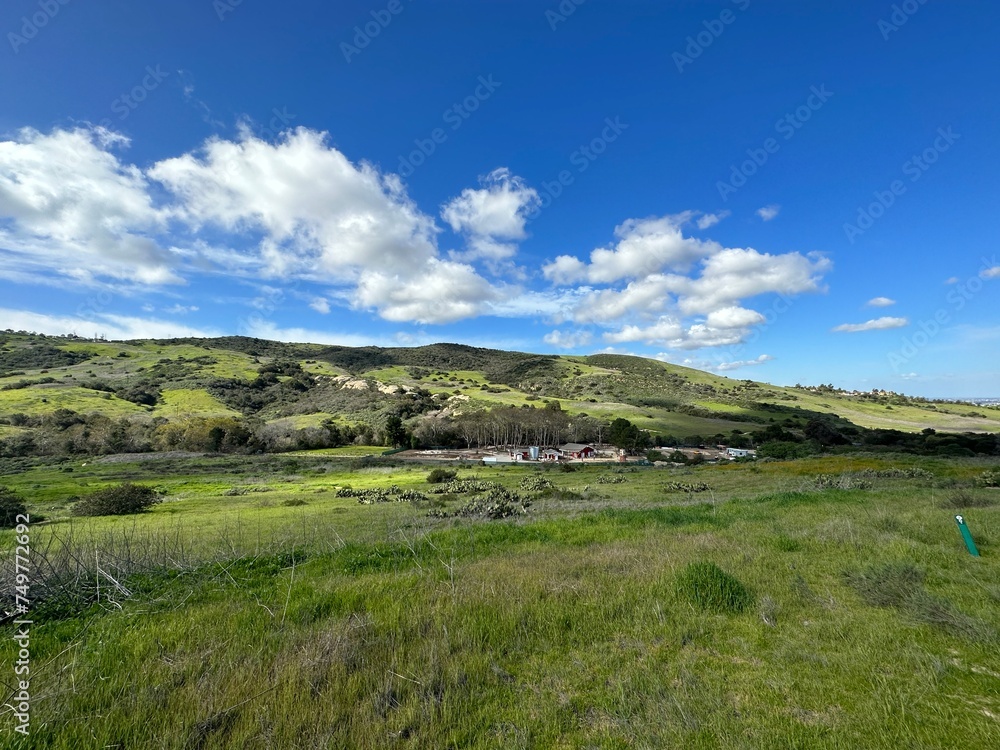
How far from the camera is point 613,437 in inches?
3130

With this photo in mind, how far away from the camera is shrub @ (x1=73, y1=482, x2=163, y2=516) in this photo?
25859 mm

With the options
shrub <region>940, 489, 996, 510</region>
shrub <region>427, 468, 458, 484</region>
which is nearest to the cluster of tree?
shrub <region>940, 489, 996, 510</region>

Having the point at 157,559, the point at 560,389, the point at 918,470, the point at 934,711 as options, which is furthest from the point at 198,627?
the point at 560,389

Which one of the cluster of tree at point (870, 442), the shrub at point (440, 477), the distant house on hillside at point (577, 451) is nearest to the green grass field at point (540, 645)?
the shrub at point (440, 477)

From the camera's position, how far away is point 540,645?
223 inches

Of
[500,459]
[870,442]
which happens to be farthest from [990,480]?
[870,442]

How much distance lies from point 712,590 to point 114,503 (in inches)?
1329

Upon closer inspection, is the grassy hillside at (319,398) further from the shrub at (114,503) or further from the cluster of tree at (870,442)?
the shrub at (114,503)

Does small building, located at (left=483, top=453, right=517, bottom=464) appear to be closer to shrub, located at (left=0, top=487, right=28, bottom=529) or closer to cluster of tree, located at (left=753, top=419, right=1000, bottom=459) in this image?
cluster of tree, located at (left=753, top=419, right=1000, bottom=459)

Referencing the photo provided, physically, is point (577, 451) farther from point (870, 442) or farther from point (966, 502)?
point (966, 502)

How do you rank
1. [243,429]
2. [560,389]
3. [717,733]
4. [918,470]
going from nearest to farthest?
1. [717,733]
2. [918,470]
3. [243,429]
4. [560,389]

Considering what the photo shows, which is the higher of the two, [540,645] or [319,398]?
[319,398]

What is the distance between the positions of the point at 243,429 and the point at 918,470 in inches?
3450

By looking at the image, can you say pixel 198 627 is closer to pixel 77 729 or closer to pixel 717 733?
pixel 77 729
